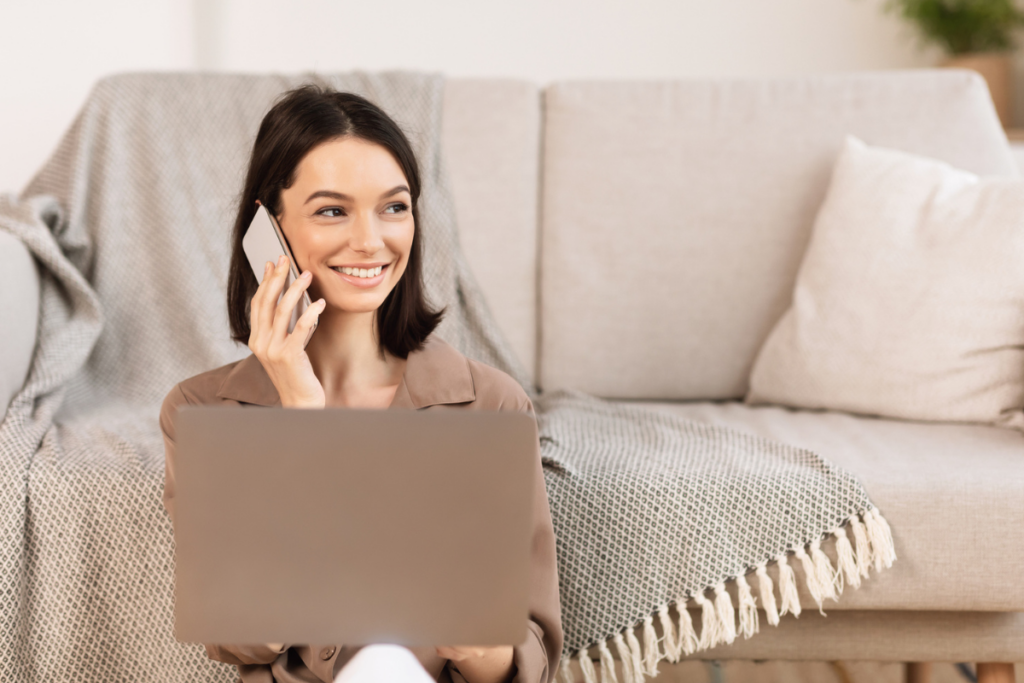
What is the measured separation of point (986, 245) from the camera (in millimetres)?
1337

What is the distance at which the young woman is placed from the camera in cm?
81

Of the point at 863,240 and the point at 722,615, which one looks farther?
the point at 863,240

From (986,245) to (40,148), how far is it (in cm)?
185

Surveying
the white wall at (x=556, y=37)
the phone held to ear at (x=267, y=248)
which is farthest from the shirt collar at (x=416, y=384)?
the white wall at (x=556, y=37)

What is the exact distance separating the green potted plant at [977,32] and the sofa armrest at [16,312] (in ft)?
6.80

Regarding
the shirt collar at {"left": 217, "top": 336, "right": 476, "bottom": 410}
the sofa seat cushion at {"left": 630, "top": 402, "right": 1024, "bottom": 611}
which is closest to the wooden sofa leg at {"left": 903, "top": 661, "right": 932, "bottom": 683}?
the sofa seat cushion at {"left": 630, "top": 402, "right": 1024, "bottom": 611}

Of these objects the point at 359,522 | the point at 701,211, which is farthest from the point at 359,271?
the point at 701,211

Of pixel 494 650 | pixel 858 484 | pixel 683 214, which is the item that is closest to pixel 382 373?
pixel 494 650

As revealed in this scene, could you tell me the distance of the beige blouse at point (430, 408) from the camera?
83 cm

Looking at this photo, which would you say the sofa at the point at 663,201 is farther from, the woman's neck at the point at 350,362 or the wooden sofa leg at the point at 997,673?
the woman's neck at the point at 350,362

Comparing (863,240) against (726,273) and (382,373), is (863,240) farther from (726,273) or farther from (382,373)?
(382,373)

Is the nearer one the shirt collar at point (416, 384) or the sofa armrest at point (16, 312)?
the shirt collar at point (416, 384)

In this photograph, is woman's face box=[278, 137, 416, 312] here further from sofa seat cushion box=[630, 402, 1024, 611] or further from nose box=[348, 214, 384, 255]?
sofa seat cushion box=[630, 402, 1024, 611]

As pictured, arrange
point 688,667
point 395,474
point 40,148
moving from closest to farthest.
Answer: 1. point 395,474
2. point 688,667
3. point 40,148
